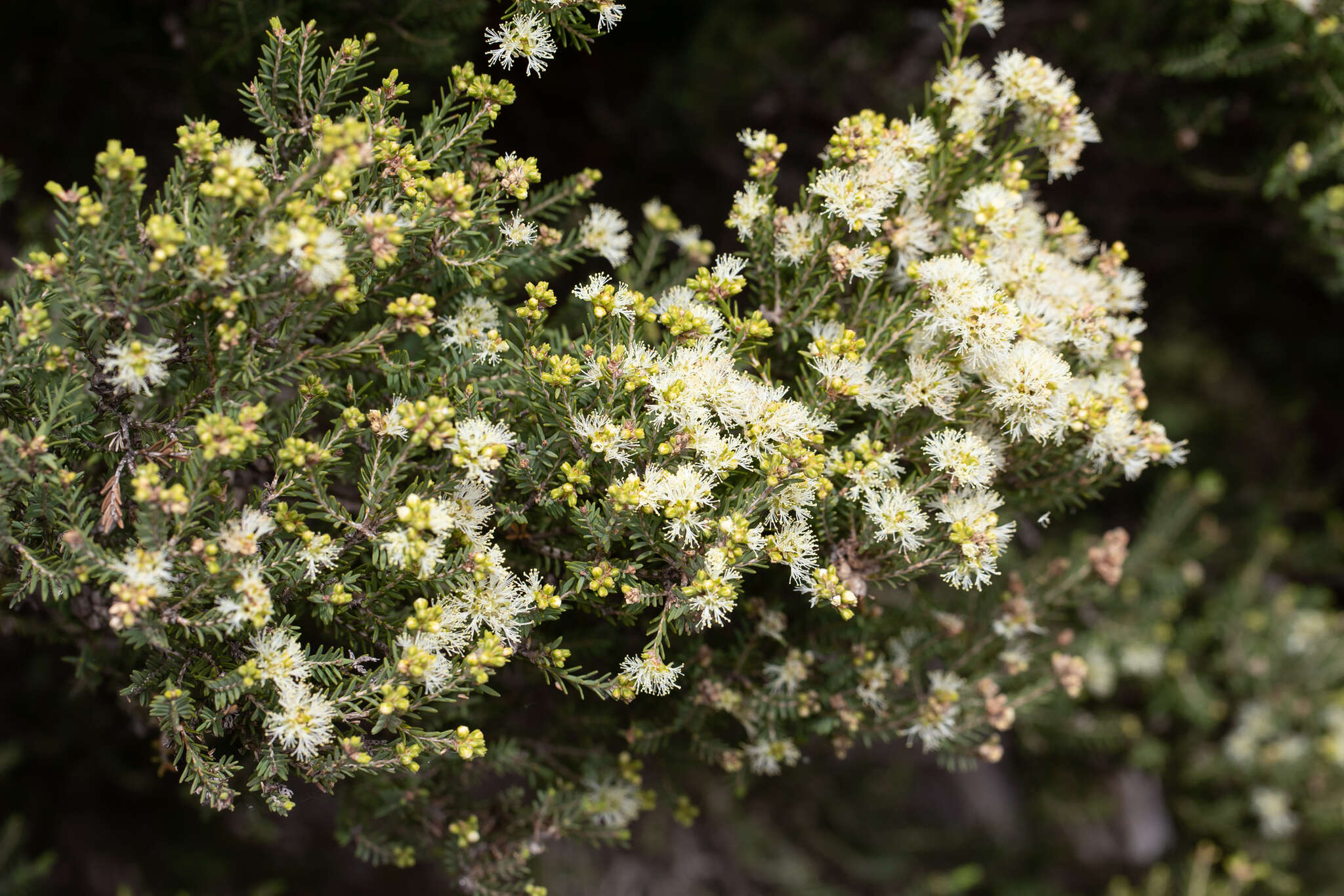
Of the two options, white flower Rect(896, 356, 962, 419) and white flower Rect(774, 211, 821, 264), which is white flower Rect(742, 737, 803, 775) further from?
white flower Rect(774, 211, 821, 264)

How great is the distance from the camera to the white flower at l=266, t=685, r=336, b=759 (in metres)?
0.92

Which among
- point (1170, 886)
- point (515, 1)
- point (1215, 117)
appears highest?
point (1215, 117)

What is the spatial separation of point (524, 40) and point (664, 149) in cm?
123

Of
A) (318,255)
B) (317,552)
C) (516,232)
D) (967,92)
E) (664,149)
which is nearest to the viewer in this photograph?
(318,255)

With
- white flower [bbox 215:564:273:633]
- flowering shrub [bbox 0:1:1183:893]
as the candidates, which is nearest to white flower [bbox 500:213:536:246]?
flowering shrub [bbox 0:1:1183:893]

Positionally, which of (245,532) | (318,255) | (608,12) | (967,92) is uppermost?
(967,92)

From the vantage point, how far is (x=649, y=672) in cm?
99

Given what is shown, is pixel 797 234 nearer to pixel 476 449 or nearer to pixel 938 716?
pixel 476 449

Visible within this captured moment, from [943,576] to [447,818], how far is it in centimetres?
83

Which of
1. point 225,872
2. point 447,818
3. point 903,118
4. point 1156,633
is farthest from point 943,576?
point 225,872

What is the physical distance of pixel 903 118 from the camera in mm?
1981

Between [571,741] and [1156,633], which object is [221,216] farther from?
[1156,633]

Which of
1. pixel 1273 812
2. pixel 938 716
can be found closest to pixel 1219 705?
pixel 1273 812

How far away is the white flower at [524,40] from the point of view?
104 cm
